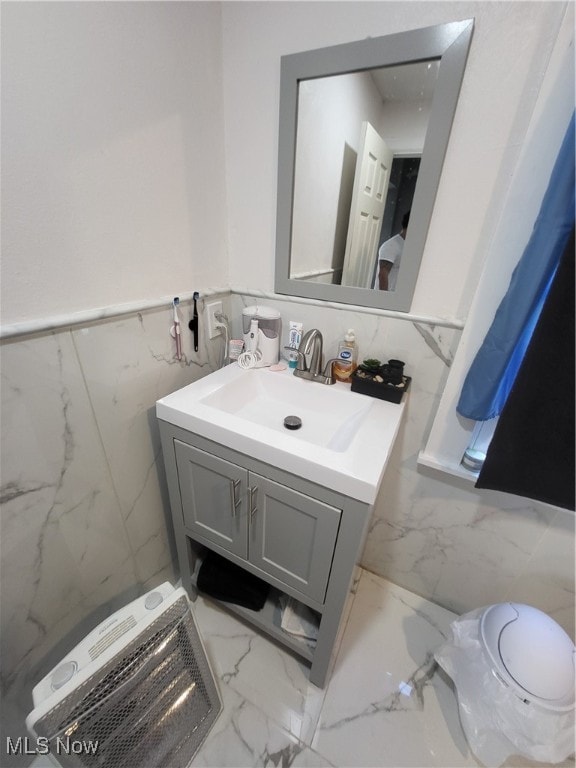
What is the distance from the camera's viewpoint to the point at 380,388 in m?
0.92

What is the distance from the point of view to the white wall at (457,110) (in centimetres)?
65

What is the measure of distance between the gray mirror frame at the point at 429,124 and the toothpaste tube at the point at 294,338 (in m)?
0.11

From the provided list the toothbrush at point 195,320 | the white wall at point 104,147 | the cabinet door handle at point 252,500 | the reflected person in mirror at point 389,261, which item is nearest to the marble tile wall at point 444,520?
the reflected person in mirror at point 389,261

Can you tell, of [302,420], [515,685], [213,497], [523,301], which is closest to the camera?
[523,301]

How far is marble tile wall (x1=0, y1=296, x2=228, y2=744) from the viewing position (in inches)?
25.6

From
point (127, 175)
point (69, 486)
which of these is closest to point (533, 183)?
point (127, 175)

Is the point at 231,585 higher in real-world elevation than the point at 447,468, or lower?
lower

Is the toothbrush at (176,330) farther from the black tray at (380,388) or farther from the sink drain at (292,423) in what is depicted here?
the black tray at (380,388)

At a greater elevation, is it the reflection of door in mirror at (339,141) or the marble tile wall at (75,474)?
the reflection of door in mirror at (339,141)

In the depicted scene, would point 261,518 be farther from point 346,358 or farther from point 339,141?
point 339,141

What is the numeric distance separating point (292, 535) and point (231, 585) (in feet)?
1.58

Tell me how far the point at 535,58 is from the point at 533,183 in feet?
0.84

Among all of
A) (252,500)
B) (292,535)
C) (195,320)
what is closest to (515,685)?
(292,535)

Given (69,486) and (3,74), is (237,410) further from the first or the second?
(3,74)
